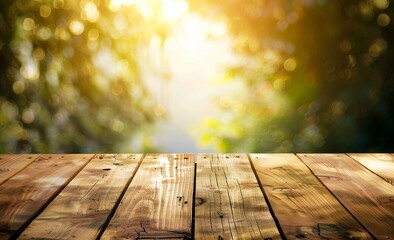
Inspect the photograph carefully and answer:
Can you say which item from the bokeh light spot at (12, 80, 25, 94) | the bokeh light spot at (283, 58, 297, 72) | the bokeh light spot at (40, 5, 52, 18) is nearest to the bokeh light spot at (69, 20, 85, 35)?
the bokeh light spot at (40, 5, 52, 18)

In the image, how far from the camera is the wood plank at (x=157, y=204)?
40.6 inches

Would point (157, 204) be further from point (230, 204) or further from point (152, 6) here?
point (152, 6)

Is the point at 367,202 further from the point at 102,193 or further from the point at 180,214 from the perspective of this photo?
the point at 102,193

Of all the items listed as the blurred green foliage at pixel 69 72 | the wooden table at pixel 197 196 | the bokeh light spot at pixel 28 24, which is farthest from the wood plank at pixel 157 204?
the bokeh light spot at pixel 28 24

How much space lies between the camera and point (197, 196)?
1274mm

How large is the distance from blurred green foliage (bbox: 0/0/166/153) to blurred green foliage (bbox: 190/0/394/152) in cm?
67

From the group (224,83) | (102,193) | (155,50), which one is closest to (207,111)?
(224,83)

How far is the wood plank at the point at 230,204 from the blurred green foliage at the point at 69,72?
199 cm

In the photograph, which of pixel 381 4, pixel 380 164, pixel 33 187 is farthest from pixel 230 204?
pixel 381 4

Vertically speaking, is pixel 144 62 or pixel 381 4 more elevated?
pixel 381 4

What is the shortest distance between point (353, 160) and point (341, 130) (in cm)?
157

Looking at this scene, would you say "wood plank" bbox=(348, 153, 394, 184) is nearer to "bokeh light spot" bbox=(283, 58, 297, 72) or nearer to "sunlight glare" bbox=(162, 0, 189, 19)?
"bokeh light spot" bbox=(283, 58, 297, 72)

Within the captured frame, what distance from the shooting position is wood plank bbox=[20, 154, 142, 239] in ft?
3.40

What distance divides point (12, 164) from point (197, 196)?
0.66 m
